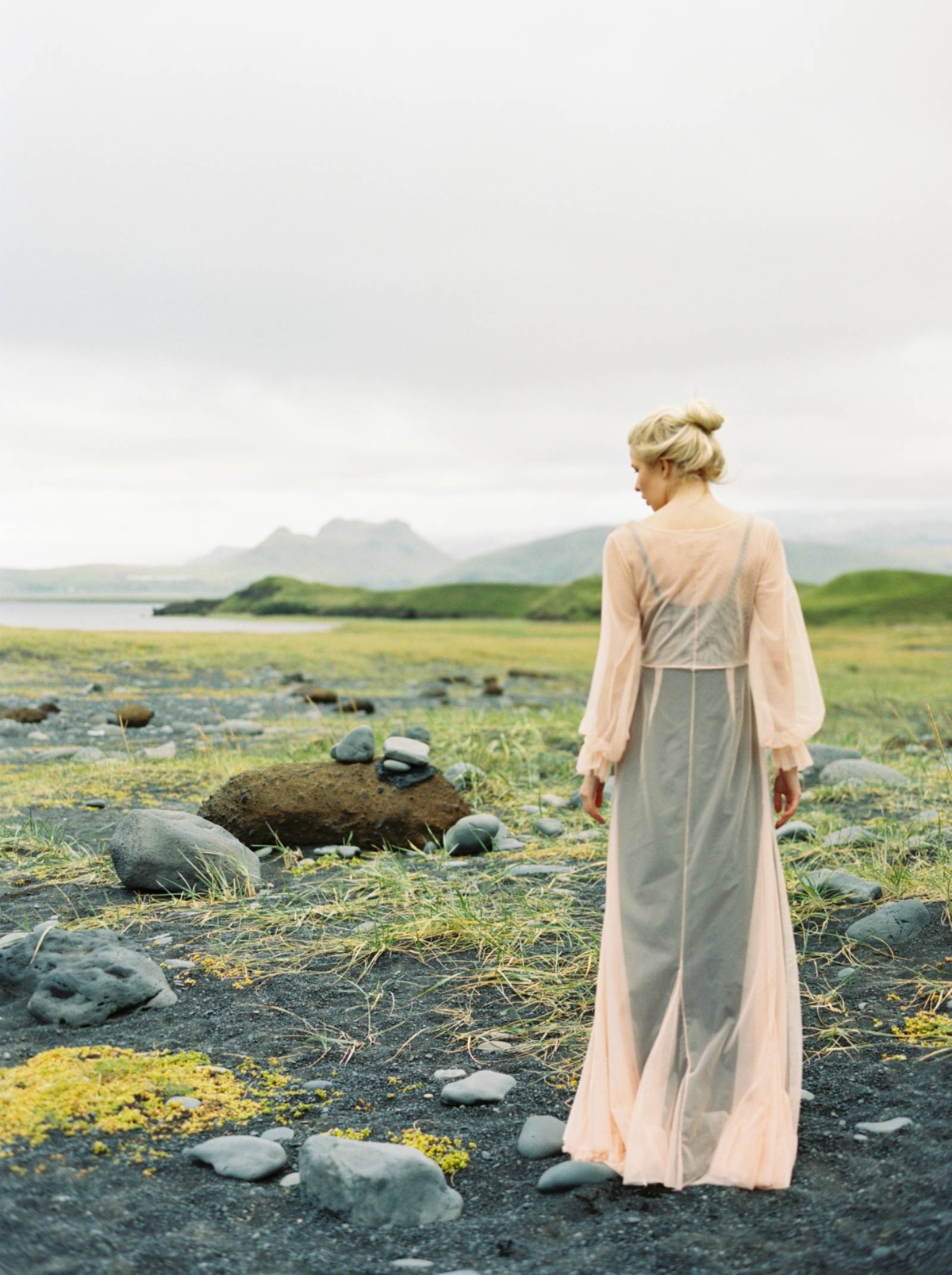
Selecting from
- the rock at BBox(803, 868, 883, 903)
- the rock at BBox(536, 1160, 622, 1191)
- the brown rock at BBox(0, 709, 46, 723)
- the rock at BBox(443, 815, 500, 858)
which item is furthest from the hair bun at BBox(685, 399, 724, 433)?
the brown rock at BBox(0, 709, 46, 723)

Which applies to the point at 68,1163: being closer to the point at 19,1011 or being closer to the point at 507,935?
the point at 19,1011

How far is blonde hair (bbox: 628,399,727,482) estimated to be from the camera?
3314 millimetres

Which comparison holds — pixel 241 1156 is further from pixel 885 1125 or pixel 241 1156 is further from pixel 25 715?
pixel 25 715

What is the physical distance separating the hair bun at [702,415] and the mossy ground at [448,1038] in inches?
88.4

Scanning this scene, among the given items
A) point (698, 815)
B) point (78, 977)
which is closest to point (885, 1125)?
point (698, 815)

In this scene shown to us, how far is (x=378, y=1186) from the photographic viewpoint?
3020 millimetres

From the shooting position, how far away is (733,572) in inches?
132

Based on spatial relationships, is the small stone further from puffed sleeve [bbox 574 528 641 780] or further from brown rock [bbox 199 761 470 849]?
brown rock [bbox 199 761 470 849]

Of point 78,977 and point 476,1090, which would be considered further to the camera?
point 78,977

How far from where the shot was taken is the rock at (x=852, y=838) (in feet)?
22.0

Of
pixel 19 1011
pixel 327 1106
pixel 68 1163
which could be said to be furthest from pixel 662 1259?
pixel 19 1011

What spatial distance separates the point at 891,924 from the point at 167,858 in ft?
12.5

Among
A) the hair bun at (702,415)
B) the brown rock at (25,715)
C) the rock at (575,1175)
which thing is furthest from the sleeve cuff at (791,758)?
the brown rock at (25,715)

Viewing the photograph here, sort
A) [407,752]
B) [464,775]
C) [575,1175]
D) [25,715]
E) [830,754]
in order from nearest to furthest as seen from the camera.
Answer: [575,1175] → [407,752] → [464,775] → [830,754] → [25,715]
